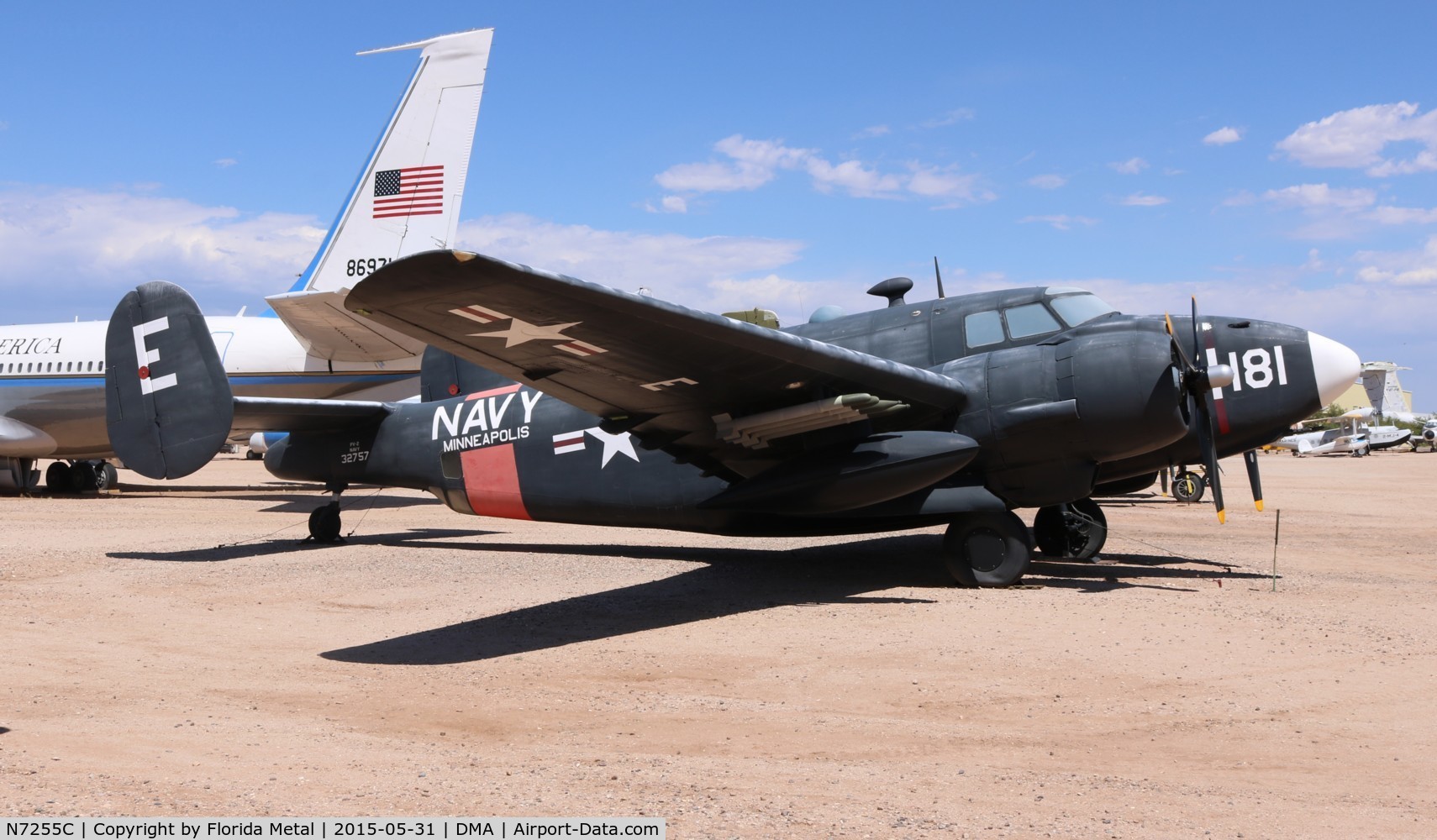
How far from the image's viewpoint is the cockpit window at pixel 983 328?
1125 centimetres

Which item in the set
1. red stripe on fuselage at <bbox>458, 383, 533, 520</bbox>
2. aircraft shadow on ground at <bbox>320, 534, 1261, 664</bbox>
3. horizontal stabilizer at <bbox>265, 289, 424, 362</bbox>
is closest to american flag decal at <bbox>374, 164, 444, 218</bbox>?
horizontal stabilizer at <bbox>265, 289, 424, 362</bbox>

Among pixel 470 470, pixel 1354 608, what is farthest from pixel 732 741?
pixel 470 470

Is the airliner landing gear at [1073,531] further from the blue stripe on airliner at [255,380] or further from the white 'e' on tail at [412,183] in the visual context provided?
the blue stripe on airliner at [255,380]

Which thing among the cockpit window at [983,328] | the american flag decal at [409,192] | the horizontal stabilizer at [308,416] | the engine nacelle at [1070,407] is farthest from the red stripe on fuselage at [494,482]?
the american flag decal at [409,192]

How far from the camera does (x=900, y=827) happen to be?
431 centimetres

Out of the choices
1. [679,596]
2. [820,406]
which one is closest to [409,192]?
[679,596]

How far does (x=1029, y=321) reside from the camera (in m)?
11.1

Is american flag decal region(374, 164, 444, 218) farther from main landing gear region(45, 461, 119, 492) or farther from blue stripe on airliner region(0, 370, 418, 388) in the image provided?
main landing gear region(45, 461, 119, 492)

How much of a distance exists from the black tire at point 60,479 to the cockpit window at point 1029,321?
27.1 m

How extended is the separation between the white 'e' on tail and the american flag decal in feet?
0.06

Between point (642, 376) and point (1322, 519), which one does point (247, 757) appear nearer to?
point (642, 376)

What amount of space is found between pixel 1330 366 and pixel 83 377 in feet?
87.3

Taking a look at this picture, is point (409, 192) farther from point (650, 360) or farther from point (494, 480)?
point (650, 360)

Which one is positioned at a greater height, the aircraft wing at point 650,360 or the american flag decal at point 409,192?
the american flag decal at point 409,192
